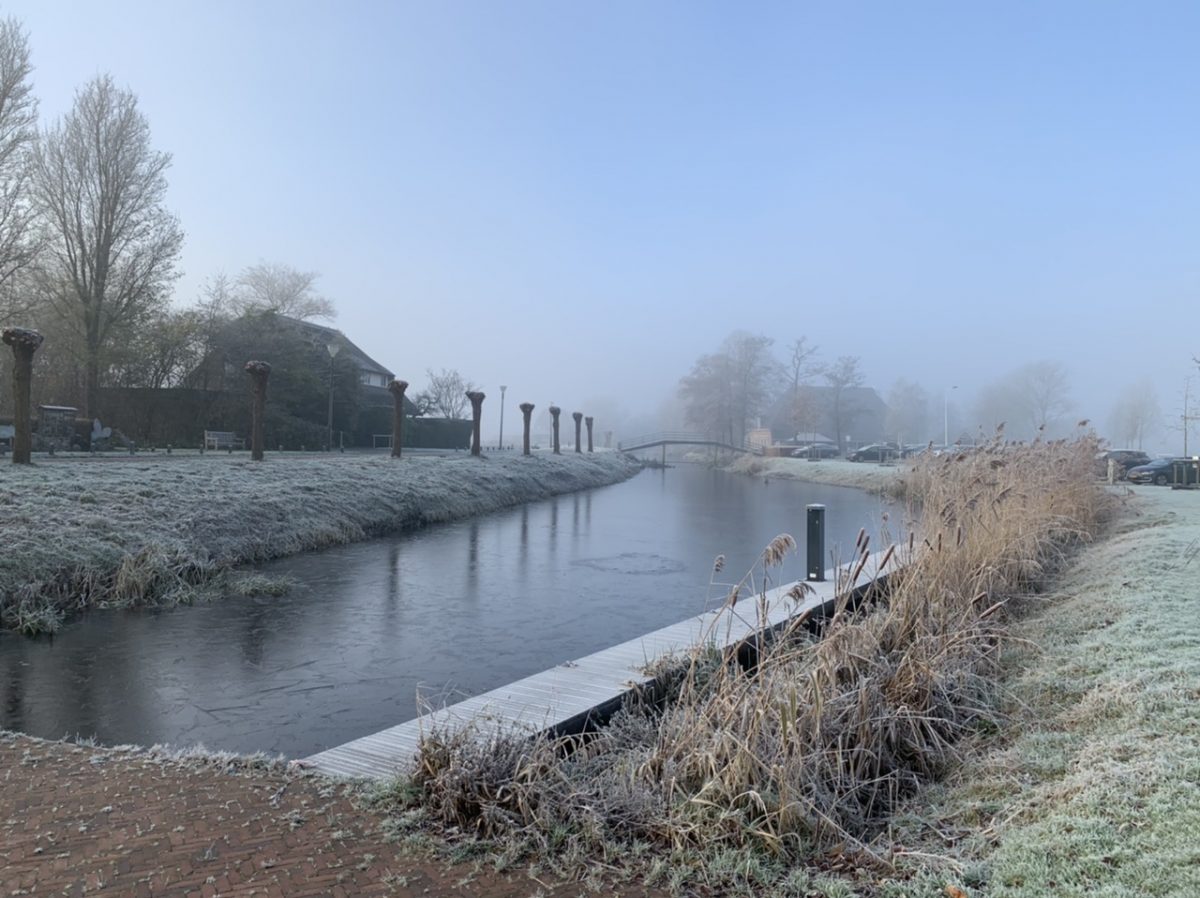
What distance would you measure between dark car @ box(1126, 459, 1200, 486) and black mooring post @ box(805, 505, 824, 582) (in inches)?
762

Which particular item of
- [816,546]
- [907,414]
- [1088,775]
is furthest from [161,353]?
[907,414]

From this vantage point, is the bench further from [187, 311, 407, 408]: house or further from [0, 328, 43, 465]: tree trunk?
[0, 328, 43, 465]: tree trunk

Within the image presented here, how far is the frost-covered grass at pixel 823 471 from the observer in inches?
1137

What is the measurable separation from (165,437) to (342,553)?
13786 mm

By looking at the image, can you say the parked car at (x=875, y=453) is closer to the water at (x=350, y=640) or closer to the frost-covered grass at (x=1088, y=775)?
the water at (x=350, y=640)

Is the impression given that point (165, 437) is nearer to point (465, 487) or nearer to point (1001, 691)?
point (465, 487)

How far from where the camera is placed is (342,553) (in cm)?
1116

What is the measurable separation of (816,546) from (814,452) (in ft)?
126

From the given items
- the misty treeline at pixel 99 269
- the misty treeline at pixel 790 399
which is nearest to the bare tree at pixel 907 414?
the misty treeline at pixel 790 399

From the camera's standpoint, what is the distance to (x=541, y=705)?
4164 millimetres

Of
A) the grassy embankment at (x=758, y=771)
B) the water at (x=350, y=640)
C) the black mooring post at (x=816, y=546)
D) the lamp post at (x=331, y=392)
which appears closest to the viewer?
the grassy embankment at (x=758, y=771)

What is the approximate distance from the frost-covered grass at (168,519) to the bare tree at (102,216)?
10903 mm

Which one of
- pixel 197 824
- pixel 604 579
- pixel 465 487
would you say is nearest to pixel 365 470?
pixel 465 487

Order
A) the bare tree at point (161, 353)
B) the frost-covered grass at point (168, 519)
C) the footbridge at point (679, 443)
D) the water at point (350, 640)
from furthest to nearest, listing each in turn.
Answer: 1. the footbridge at point (679, 443)
2. the bare tree at point (161, 353)
3. the frost-covered grass at point (168, 519)
4. the water at point (350, 640)
